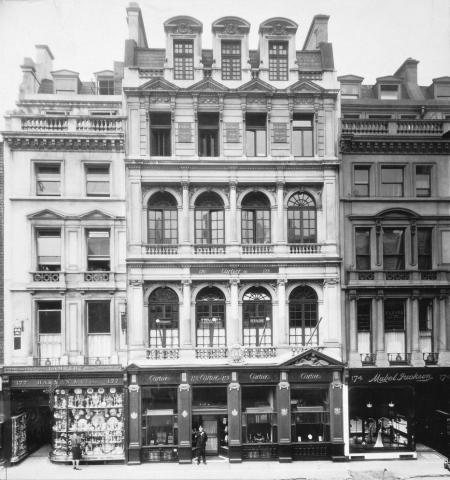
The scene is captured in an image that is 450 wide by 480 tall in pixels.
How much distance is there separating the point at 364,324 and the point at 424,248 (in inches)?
182

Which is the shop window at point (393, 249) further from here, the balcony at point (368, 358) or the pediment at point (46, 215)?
the pediment at point (46, 215)

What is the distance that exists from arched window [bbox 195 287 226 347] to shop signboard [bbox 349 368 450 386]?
20.5 feet

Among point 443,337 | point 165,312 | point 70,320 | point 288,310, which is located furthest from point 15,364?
point 443,337

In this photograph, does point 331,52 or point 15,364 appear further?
point 331,52

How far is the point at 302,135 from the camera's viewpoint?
23.4 metres

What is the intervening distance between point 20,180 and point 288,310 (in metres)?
13.7

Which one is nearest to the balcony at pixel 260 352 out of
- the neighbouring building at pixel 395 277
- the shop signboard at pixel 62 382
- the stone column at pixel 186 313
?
the stone column at pixel 186 313

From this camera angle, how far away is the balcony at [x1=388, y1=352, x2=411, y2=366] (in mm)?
22766

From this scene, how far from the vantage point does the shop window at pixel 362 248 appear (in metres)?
23.2

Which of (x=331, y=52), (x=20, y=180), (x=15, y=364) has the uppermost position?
(x=331, y=52)

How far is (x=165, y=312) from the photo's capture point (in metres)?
22.8

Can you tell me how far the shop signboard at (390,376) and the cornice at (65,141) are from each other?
15.0 metres

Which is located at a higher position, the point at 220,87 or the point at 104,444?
the point at 220,87

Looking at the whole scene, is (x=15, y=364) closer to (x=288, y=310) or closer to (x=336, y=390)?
(x=288, y=310)
